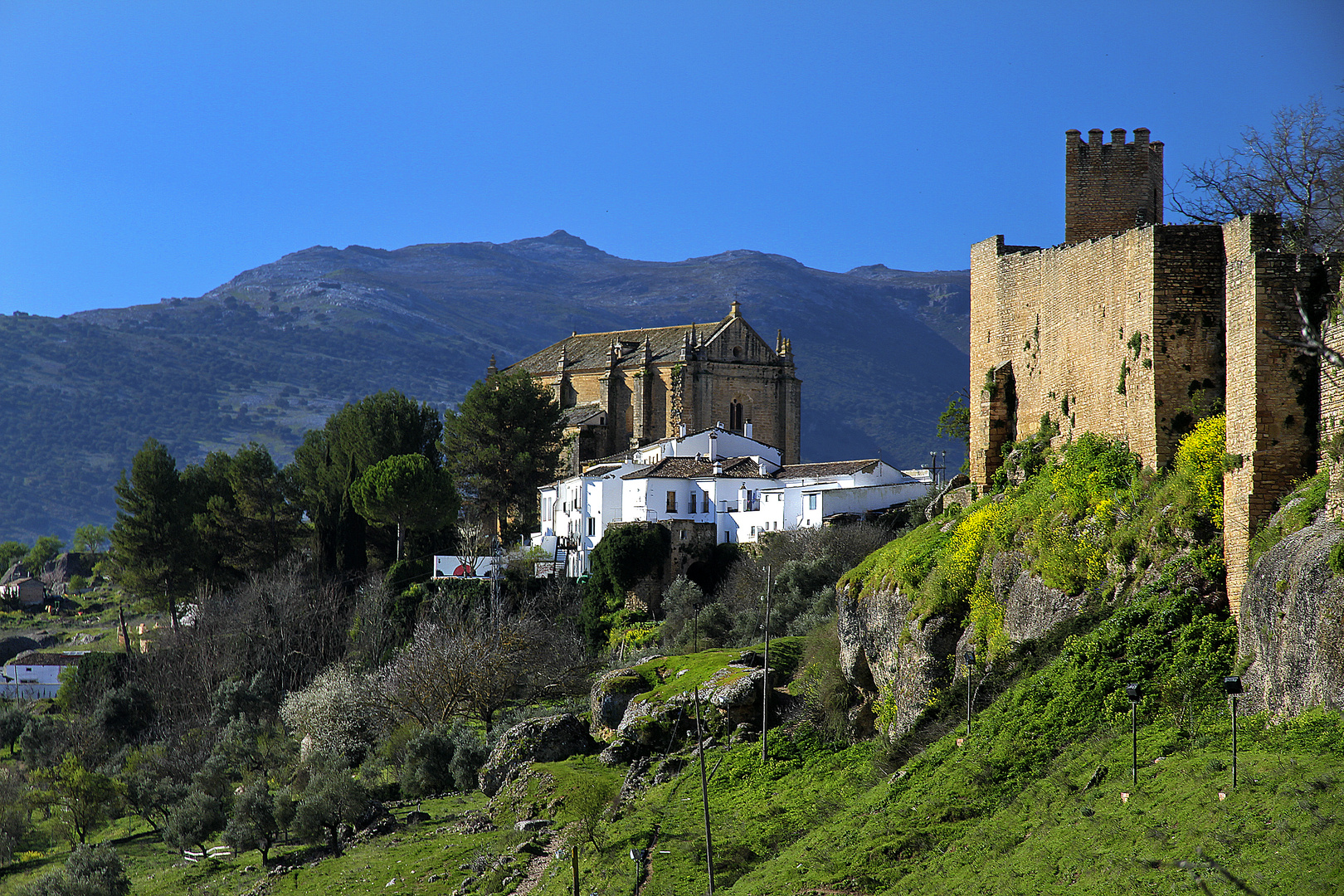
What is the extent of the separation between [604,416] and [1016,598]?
180 ft

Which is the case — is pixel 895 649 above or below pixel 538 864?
above

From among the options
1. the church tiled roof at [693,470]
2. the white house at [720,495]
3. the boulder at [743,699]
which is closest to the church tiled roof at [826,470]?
the white house at [720,495]

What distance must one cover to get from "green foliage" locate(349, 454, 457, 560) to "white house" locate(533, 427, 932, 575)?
4.50 meters

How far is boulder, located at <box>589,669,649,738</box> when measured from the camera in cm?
3497

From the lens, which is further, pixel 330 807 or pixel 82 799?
pixel 82 799

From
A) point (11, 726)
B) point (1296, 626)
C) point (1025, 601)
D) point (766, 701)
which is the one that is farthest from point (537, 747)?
point (11, 726)

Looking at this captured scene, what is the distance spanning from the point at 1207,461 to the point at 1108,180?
9594 mm

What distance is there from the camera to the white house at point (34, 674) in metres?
63.3

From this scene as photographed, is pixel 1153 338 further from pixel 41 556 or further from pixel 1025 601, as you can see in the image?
pixel 41 556

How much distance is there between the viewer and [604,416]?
74562 mm

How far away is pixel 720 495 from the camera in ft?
185

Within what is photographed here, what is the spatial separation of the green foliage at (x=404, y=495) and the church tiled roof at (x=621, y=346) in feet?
58.9

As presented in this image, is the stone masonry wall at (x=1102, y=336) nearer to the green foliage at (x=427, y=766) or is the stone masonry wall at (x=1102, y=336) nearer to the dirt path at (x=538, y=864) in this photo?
the dirt path at (x=538, y=864)

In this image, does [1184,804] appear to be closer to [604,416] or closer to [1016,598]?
[1016,598]
